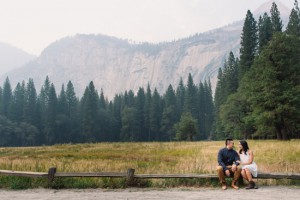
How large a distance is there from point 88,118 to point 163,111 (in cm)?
2631

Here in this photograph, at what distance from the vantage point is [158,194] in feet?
40.0

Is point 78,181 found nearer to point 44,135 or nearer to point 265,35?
point 265,35

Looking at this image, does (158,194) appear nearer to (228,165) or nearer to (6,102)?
(228,165)

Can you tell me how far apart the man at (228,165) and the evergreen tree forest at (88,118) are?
77.0 metres

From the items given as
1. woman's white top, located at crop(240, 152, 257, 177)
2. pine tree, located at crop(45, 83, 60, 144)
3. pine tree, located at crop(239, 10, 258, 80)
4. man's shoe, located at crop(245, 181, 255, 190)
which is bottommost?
man's shoe, located at crop(245, 181, 255, 190)

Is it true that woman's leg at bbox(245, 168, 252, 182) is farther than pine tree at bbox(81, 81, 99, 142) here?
No

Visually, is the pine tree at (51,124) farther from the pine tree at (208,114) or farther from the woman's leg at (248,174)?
the woman's leg at (248,174)

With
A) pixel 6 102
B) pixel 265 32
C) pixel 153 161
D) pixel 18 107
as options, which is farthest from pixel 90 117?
pixel 153 161

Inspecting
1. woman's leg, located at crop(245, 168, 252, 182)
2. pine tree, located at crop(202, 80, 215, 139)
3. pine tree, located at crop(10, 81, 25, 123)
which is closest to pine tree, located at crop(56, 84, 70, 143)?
pine tree, located at crop(10, 81, 25, 123)

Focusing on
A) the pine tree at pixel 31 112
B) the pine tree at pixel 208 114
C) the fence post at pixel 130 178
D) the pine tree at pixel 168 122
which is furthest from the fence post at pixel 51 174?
the pine tree at pixel 208 114

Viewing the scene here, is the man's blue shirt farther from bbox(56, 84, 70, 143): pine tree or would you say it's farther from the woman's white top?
bbox(56, 84, 70, 143): pine tree

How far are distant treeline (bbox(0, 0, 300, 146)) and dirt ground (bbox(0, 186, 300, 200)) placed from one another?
31.6 meters

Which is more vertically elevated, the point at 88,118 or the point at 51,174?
the point at 88,118

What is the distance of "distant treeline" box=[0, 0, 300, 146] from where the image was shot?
61312 mm
